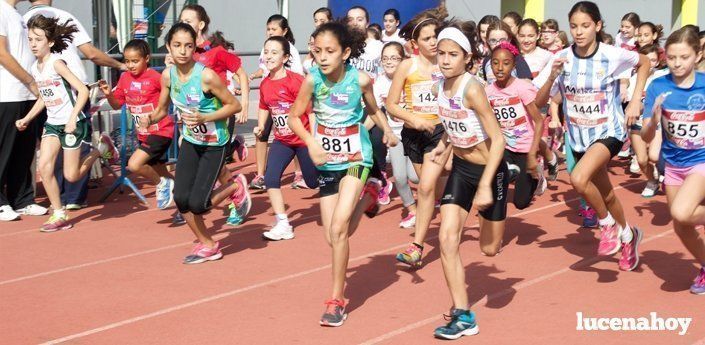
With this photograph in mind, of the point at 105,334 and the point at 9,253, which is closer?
the point at 105,334

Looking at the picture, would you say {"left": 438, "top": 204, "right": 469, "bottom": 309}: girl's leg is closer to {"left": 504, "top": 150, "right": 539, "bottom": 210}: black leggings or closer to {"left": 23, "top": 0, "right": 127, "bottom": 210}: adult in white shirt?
{"left": 504, "top": 150, "right": 539, "bottom": 210}: black leggings

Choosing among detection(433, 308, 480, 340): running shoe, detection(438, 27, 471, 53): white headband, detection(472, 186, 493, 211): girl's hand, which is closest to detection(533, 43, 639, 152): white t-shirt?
detection(438, 27, 471, 53): white headband

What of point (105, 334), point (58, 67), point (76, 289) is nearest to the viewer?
point (105, 334)

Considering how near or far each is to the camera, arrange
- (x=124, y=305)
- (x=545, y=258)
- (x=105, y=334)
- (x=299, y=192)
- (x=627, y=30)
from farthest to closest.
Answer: (x=627, y=30) < (x=299, y=192) < (x=545, y=258) < (x=124, y=305) < (x=105, y=334)

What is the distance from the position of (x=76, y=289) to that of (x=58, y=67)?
2.96 m

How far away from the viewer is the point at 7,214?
964cm

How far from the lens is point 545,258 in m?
7.96

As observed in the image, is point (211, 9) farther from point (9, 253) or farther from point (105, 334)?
point (105, 334)

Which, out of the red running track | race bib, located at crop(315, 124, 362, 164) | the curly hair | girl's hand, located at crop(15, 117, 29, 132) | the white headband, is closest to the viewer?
the red running track

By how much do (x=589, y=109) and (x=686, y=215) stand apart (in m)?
1.56

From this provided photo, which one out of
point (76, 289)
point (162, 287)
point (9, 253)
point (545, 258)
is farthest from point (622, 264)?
point (9, 253)

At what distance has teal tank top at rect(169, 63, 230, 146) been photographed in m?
7.94

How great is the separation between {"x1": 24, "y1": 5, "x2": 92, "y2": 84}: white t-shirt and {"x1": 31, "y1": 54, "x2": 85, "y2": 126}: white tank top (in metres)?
0.28

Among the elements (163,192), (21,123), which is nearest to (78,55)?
(21,123)
